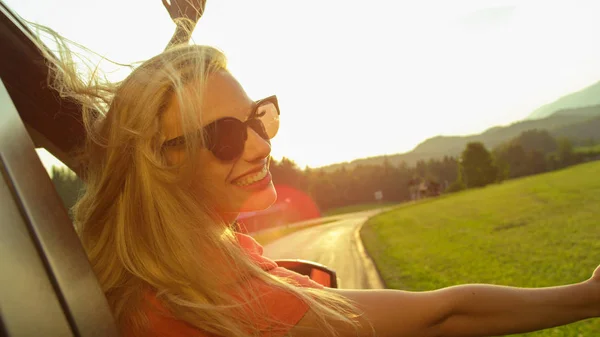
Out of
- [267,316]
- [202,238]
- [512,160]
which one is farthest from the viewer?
[512,160]

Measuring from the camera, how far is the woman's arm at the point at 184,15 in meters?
1.98

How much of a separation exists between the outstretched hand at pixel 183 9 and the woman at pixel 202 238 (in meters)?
0.35

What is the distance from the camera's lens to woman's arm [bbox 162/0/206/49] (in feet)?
6.48

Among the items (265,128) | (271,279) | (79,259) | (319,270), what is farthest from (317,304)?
(319,270)

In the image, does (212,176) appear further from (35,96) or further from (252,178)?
(35,96)

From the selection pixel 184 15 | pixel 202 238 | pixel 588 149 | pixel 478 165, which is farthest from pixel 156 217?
pixel 588 149

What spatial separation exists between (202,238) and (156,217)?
0.59ft

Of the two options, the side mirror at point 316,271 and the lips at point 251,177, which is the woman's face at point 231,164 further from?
the side mirror at point 316,271

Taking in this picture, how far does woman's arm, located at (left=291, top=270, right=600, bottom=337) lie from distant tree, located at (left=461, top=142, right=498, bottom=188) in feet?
260

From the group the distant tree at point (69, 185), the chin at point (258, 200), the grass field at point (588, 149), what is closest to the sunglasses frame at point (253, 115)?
the chin at point (258, 200)

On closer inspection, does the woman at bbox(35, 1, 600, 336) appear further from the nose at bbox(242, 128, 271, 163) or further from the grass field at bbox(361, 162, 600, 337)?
the grass field at bbox(361, 162, 600, 337)

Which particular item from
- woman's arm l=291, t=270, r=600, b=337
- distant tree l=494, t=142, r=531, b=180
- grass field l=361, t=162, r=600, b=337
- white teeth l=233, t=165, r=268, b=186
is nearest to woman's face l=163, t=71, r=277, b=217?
white teeth l=233, t=165, r=268, b=186

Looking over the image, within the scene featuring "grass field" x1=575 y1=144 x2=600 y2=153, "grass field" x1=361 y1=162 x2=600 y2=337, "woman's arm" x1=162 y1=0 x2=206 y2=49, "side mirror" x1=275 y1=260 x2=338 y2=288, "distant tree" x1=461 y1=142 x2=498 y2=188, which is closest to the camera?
"woman's arm" x1=162 y1=0 x2=206 y2=49

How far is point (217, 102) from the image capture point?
169 centimetres
